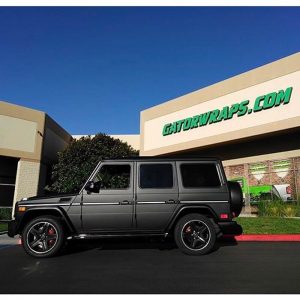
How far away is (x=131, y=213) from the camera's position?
746 centimetres

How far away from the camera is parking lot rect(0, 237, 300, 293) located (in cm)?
486

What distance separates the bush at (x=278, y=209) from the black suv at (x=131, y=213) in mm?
11246

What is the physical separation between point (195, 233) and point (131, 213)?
1371 millimetres

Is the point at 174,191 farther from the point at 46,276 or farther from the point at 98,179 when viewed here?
the point at 46,276

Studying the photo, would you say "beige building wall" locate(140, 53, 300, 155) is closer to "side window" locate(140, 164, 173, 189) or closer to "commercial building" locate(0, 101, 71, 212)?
"commercial building" locate(0, 101, 71, 212)

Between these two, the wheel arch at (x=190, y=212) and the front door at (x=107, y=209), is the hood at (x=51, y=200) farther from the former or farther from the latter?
the wheel arch at (x=190, y=212)

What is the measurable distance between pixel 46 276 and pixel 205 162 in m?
4.01

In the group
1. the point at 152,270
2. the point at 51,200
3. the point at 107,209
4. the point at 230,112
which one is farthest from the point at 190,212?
the point at 230,112

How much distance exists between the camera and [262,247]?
27.7ft

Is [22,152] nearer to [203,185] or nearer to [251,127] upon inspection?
[251,127]

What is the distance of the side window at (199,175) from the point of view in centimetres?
772

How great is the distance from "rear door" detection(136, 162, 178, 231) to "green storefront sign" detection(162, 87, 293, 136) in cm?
1464
